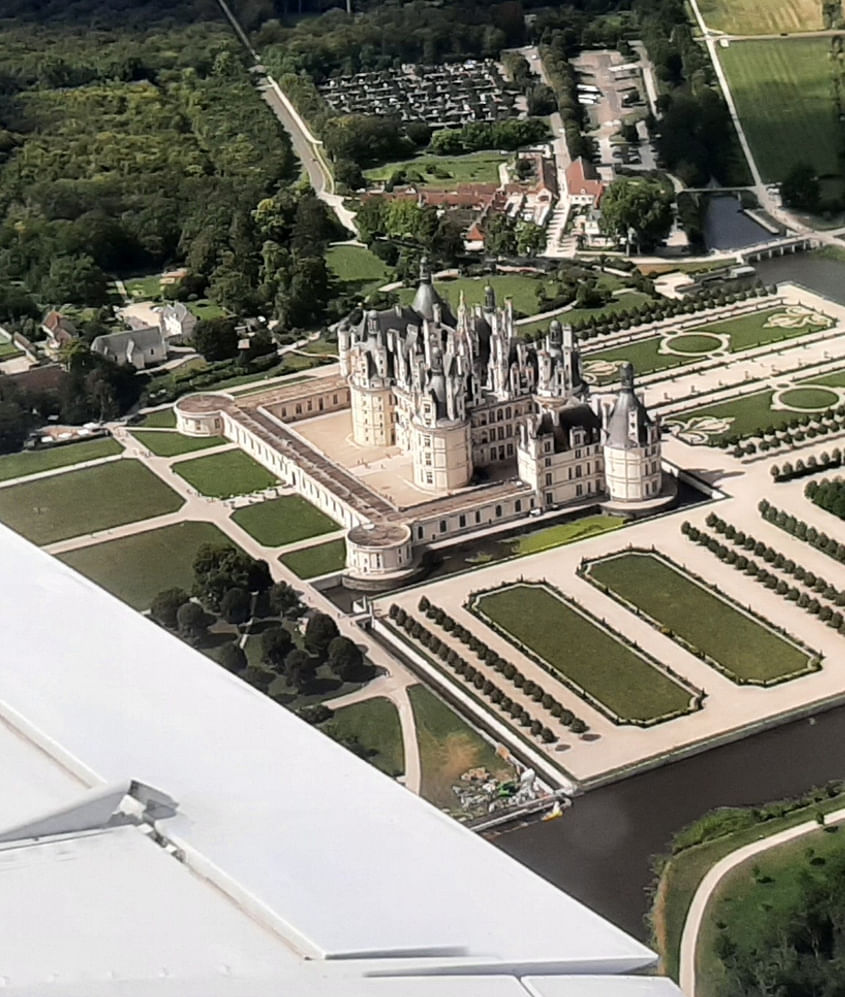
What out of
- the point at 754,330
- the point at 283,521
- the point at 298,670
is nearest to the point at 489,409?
the point at 283,521

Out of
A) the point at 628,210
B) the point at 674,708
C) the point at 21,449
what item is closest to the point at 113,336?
the point at 21,449

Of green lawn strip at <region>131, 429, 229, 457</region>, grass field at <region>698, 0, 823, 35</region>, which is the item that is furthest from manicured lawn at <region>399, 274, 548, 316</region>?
grass field at <region>698, 0, 823, 35</region>

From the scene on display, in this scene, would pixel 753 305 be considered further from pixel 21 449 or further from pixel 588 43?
pixel 588 43

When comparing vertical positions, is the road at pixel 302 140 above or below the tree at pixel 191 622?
above

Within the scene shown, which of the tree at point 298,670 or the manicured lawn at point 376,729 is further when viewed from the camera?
the tree at point 298,670

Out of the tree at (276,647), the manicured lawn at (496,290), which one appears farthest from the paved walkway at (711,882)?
the manicured lawn at (496,290)

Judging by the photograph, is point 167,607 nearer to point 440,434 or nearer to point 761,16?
point 440,434

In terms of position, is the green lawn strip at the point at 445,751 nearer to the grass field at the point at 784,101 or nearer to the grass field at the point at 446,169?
the grass field at the point at 446,169
